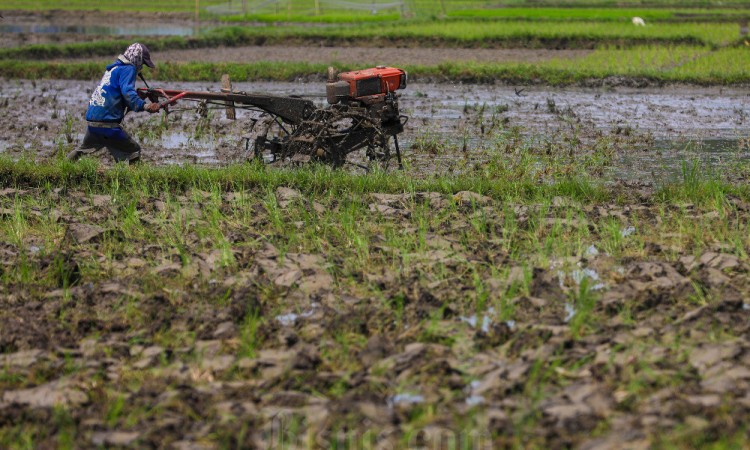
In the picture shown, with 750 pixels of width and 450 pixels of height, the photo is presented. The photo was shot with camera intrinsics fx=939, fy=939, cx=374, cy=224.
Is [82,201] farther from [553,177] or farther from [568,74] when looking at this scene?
[568,74]

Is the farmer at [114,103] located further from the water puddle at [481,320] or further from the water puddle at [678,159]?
the water puddle at [678,159]

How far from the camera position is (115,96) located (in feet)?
22.2

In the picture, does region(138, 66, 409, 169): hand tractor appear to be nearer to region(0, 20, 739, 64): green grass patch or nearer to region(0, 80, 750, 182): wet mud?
region(0, 80, 750, 182): wet mud

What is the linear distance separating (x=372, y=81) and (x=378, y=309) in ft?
9.97

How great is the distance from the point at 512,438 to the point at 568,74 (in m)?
10.2

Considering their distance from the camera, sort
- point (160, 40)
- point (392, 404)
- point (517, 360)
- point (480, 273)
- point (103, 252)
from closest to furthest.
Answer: point (392, 404) < point (517, 360) < point (480, 273) < point (103, 252) < point (160, 40)

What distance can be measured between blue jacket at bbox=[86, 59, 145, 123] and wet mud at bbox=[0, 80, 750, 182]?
22.0 inches

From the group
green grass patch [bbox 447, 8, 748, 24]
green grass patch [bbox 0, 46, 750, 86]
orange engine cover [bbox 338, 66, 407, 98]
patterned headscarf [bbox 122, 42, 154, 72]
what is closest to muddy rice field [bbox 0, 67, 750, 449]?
orange engine cover [bbox 338, 66, 407, 98]

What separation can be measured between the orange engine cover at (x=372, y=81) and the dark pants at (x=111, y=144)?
1653 millimetres

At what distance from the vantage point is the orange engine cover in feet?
22.4

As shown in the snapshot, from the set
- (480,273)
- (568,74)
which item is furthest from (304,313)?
(568,74)

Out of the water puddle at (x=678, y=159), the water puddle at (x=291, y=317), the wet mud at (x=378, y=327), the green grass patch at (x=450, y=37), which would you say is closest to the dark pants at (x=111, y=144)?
the wet mud at (x=378, y=327)

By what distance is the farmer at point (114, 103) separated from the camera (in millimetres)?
6648

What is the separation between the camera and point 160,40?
17.0m
